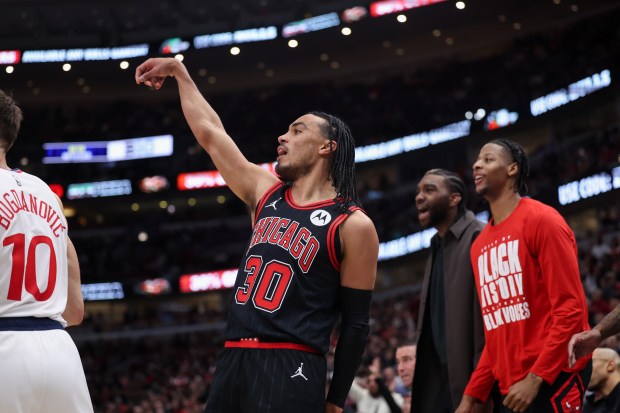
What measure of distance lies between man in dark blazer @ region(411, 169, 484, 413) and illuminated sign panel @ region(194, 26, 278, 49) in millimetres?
22856

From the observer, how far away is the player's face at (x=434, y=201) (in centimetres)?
541

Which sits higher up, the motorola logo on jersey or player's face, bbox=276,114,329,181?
player's face, bbox=276,114,329,181

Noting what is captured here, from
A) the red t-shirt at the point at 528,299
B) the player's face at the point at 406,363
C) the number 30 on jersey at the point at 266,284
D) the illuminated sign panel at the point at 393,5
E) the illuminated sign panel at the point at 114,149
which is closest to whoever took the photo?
the number 30 on jersey at the point at 266,284

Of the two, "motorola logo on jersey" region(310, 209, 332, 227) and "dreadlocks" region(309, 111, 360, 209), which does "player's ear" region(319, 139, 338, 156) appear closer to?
"dreadlocks" region(309, 111, 360, 209)

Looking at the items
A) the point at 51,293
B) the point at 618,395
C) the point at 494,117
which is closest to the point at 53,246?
the point at 51,293

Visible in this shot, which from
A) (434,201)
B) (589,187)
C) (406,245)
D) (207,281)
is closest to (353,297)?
(434,201)

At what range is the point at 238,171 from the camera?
4027 mm

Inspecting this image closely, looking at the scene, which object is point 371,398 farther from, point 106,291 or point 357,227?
point 106,291

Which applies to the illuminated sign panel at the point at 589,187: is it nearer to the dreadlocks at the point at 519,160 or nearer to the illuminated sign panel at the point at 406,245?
the illuminated sign panel at the point at 406,245

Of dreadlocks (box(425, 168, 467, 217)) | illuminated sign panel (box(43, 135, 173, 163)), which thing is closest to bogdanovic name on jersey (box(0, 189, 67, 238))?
dreadlocks (box(425, 168, 467, 217))

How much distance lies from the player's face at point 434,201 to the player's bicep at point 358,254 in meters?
1.80

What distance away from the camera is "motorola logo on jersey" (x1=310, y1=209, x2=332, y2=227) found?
3.67m

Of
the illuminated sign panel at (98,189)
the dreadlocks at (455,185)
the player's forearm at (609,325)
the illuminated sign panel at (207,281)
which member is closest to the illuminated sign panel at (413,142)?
the illuminated sign panel at (207,281)

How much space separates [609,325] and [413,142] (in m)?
22.8
